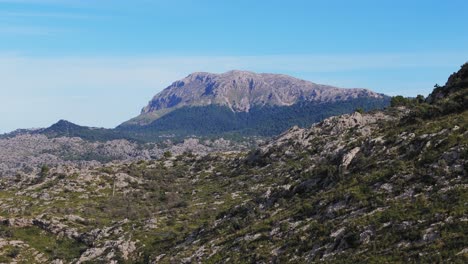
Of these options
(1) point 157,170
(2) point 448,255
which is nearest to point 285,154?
(1) point 157,170

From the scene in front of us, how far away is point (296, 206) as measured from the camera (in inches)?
2485

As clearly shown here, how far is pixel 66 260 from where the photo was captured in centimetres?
9938

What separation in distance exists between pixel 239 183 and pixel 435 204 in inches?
3871

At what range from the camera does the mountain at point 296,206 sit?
41.4 meters

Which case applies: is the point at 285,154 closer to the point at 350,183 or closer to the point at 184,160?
the point at 184,160

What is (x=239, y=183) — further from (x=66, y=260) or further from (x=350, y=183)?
(x=350, y=183)

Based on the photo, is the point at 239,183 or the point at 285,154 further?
the point at 285,154

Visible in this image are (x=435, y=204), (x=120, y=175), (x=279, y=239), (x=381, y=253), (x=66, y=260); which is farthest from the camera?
(x=120, y=175)

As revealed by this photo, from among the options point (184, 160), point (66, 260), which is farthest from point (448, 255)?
point (184, 160)

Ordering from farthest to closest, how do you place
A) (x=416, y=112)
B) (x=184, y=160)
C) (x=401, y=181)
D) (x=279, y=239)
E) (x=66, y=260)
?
(x=184, y=160) < (x=66, y=260) < (x=416, y=112) < (x=279, y=239) < (x=401, y=181)

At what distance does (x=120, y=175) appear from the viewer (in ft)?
548

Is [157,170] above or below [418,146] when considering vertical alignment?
below

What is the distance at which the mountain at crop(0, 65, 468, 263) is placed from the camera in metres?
41.4

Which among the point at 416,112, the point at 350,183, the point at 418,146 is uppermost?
the point at 416,112
